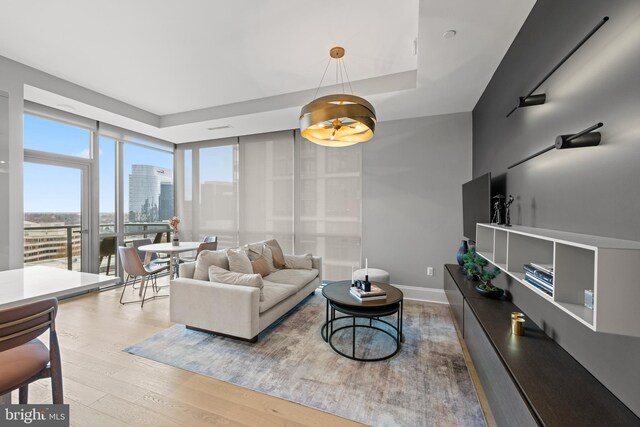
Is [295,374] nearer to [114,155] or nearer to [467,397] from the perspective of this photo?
[467,397]

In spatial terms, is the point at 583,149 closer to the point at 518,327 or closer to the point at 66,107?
the point at 518,327

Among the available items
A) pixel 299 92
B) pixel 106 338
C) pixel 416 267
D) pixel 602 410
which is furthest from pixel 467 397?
pixel 299 92

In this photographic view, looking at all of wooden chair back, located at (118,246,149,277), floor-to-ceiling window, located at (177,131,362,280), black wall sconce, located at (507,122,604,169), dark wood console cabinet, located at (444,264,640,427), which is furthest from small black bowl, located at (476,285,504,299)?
wooden chair back, located at (118,246,149,277)

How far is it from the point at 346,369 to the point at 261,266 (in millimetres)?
1781

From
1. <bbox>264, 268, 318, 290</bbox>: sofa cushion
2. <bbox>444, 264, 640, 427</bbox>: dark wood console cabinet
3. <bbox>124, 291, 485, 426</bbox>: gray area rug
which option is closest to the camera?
<bbox>444, 264, 640, 427</bbox>: dark wood console cabinet

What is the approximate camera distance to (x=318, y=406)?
6.11 ft

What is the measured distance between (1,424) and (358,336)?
2507mm

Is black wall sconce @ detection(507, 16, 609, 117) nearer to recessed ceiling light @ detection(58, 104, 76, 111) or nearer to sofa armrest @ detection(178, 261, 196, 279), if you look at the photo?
sofa armrest @ detection(178, 261, 196, 279)

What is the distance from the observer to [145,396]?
1959 mm

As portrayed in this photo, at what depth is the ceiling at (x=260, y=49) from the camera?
7.25 feet

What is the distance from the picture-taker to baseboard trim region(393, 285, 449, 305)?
3.96 meters

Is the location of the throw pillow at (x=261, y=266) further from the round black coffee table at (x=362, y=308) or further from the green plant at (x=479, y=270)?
the green plant at (x=479, y=270)

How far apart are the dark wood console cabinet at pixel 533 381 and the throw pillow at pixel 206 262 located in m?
2.58

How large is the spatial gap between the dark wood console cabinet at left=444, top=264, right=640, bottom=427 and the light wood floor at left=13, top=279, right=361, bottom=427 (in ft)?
3.01
